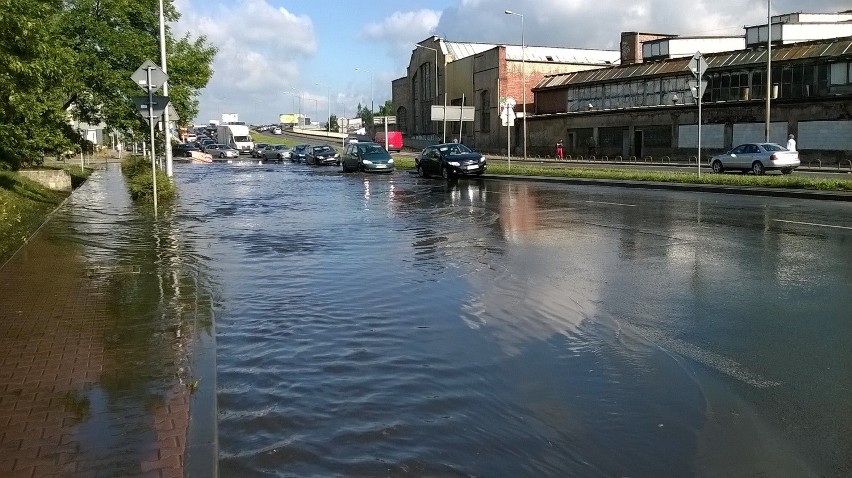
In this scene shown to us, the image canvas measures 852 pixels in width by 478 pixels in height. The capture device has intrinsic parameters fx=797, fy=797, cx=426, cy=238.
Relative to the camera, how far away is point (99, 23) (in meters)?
28.6

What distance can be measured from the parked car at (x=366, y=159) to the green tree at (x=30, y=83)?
61.6ft

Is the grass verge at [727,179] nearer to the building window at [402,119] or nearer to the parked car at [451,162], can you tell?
the parked car at [451,162]

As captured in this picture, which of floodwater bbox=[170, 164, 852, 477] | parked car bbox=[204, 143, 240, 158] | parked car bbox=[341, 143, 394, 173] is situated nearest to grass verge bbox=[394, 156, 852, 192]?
parked car bbox=[341, 143, 394, 173]

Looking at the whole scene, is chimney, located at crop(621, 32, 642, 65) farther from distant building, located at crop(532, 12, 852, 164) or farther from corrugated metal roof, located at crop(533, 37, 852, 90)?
corrugated metal roof, located at crop(533, 37, 852, 90)

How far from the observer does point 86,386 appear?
5480 millimetres

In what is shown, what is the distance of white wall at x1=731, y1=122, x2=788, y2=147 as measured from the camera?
49969 mm

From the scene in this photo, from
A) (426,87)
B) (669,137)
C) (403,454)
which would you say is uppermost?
(426,87)

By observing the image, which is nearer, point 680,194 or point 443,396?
point 443,396

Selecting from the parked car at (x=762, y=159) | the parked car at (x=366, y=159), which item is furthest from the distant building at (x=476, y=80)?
the parked car at (x=762, y=159)

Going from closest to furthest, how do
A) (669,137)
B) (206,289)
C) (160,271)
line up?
1. (206,289)
2. (160,271)
3. (669,137)

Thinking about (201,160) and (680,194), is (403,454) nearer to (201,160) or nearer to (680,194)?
(680,194)

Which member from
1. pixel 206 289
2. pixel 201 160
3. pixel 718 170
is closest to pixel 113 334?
pixel 206 289

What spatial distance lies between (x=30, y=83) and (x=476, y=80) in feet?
235

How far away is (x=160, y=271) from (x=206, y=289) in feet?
Result: 4.48
